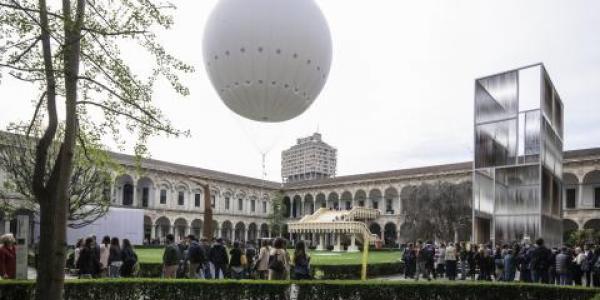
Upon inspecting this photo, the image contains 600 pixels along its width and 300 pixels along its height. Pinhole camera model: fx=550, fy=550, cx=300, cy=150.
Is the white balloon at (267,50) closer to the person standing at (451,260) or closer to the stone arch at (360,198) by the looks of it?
the person standing at (451,260)

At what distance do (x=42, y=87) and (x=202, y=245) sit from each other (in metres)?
6.44

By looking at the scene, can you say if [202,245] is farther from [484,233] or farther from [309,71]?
[484,233]

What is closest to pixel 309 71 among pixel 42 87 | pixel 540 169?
pixel 42 87

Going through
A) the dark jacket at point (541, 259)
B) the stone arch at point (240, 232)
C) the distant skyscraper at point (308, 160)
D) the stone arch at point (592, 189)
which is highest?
the distant skyscraper at point (308, 160)

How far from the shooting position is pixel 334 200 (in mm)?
54438

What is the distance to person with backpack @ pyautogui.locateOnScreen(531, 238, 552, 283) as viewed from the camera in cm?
1333

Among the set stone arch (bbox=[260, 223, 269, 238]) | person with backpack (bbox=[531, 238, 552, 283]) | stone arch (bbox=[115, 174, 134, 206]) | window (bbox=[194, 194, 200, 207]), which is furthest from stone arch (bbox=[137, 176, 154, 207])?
person with backpack (bbox=[531, 238, 552, 283])

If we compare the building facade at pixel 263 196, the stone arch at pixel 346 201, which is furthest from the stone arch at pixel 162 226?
the stone arch at pixel 346 201

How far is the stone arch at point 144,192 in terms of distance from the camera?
4622 cm

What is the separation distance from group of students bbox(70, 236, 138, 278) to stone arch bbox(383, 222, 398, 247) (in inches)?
1529

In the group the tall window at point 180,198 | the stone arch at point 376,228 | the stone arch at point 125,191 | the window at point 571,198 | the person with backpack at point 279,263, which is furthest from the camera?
the stone arch at point 376,228

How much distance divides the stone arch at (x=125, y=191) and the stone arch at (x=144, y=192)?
65cm

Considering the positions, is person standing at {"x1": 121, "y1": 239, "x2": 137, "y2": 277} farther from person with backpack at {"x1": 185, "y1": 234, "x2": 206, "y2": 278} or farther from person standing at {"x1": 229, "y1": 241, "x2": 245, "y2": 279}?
person standing at {"x1": 229, "y1": 241, "x2": 245, "y2": 279}

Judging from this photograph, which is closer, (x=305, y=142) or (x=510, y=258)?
(x=510, y=258)
